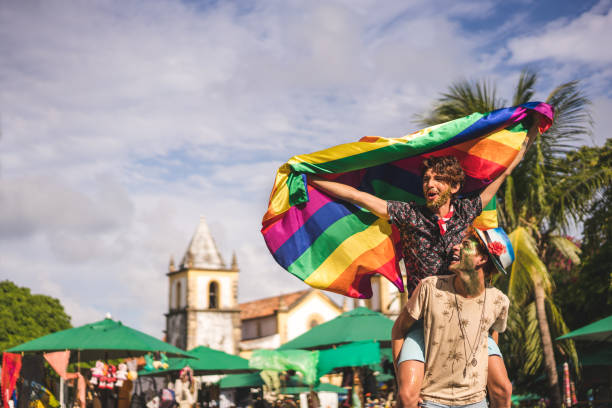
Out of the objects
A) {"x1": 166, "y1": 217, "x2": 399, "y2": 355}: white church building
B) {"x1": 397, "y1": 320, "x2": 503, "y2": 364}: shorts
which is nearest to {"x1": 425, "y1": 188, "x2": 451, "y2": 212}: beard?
{"x1": 397, "y1": 320, "x2": 503, "y2": 364}: shorts

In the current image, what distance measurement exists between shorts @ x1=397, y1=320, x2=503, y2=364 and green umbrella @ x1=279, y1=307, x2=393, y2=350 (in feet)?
39.2

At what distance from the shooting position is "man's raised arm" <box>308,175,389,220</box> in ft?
13.4

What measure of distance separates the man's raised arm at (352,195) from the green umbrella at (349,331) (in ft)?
37.5

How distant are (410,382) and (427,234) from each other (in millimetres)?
823

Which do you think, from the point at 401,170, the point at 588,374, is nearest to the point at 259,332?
the point at 588,374

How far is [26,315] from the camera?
1527 inches

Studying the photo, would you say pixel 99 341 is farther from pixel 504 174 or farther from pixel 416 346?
pixel 416 346

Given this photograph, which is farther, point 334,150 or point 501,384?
point 334,150

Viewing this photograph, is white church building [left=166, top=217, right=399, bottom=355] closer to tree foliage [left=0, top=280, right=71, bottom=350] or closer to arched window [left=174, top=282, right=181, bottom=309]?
arched window [left=174, top=282, right=181, bottom=309]

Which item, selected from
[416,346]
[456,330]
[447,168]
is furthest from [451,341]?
[447,168]

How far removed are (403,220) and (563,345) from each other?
40.2 feet

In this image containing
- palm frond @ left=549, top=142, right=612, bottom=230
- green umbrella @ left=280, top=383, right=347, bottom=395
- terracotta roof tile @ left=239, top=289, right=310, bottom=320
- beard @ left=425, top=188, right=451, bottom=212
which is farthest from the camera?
terracotta roof tile @ left=239, top=289, right=310, bottom=320

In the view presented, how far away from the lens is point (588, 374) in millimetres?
17734

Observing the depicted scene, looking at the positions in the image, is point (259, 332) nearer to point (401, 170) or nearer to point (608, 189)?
point (608, 189)
